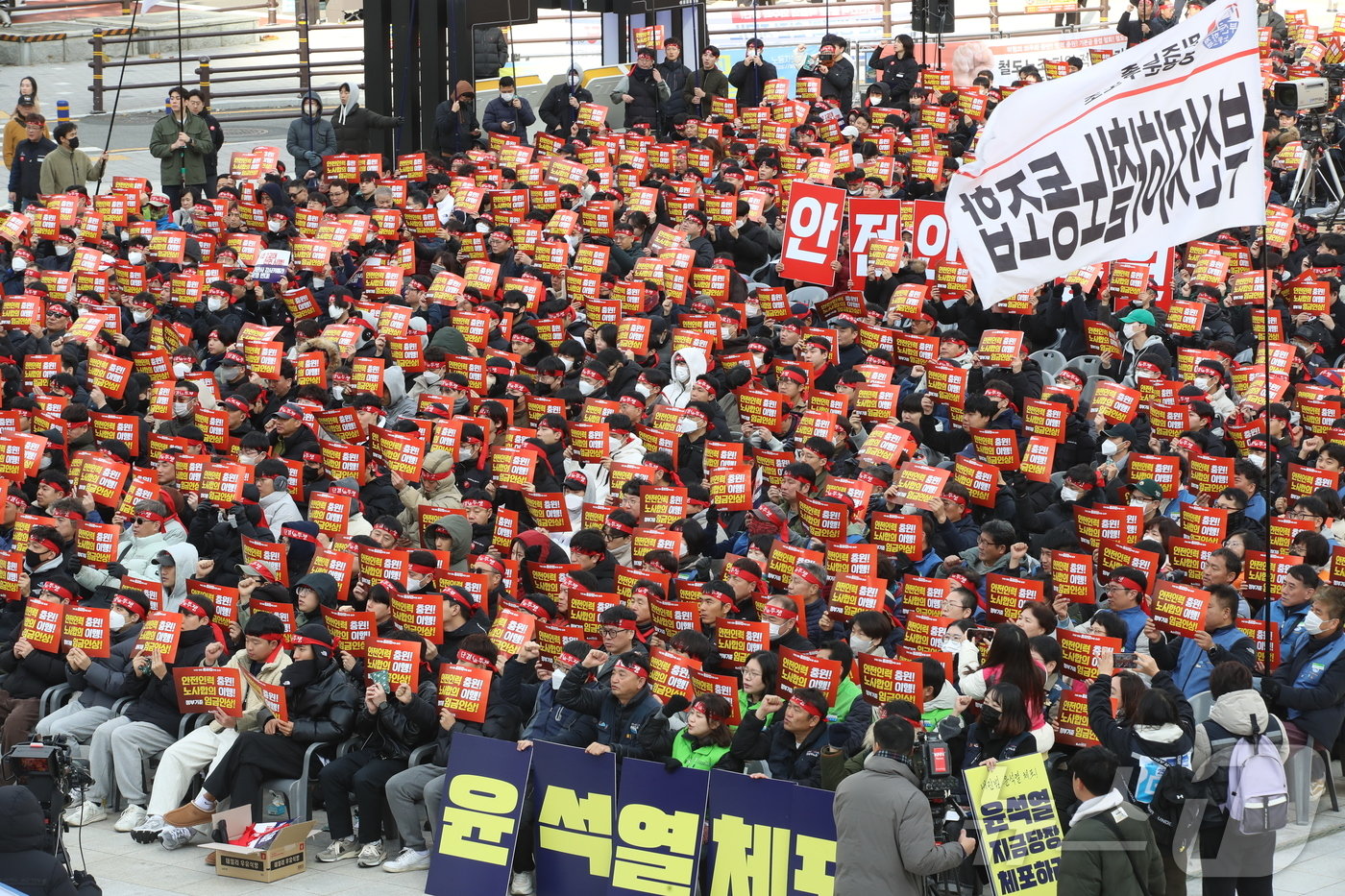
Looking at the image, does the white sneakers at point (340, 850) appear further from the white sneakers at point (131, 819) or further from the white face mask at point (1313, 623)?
the white face mask at point (1313, 623)

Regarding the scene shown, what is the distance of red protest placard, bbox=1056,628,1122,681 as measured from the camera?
1023 centimetres

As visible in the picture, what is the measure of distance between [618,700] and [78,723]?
3924 mm

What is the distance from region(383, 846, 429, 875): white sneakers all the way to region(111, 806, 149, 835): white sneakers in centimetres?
176

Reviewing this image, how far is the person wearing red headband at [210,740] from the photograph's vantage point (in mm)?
11664

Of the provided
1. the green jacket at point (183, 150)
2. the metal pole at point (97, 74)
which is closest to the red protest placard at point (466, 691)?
the green jacket at point (183, 150)

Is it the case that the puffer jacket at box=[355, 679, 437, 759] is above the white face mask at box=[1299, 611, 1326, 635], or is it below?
below

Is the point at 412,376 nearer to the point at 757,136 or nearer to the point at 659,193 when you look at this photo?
the point at 659,193

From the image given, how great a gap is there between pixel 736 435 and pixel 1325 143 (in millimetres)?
11188

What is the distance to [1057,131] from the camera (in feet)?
32.9

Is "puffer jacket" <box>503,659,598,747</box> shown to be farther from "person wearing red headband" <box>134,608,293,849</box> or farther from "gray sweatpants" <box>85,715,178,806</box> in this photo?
"gray sweatpants" <box>85,715,178,806</box>

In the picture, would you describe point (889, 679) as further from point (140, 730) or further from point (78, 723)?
point (78, 723)

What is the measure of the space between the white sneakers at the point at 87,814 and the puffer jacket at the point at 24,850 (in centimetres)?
347

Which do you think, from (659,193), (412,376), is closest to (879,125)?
(659,193)

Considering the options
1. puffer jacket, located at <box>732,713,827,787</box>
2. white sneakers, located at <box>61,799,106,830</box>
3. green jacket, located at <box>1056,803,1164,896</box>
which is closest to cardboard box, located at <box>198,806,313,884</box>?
white sneakers, located at <box>61,799,106,830</box>
